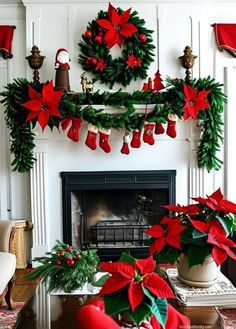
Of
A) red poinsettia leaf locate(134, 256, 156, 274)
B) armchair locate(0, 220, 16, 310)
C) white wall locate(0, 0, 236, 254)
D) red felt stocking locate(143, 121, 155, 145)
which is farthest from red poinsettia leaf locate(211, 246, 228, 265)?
white wall locate(0, 0, 236, 254)

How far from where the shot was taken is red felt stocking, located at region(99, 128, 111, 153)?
3252mm

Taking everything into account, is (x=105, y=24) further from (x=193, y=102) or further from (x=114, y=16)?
(x=193, y=102)

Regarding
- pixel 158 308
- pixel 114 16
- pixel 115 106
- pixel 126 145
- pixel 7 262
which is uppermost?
pixel 114 16

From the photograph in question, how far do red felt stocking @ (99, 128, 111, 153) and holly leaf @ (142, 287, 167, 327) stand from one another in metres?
2.25

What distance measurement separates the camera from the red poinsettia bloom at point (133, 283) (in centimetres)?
108

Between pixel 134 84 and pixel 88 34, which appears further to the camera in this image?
pixel 134 84

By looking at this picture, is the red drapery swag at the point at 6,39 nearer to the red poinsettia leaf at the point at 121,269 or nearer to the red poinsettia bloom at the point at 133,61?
the red poinsettia bloom at the point at 133,61

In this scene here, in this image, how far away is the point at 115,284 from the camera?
1.10 metres

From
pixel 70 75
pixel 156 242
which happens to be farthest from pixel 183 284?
pixel 70 75

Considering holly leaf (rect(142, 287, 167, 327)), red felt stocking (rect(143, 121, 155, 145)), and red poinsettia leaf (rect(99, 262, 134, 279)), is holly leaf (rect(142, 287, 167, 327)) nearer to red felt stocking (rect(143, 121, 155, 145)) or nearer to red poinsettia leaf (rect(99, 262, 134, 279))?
red poinsettia leaf (rect(99, 262, 134, 279))

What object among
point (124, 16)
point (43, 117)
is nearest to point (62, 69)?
point (43, 117)

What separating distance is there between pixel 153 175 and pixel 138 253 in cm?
76

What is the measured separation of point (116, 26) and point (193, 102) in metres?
0.97

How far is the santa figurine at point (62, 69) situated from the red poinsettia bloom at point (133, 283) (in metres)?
2.35
